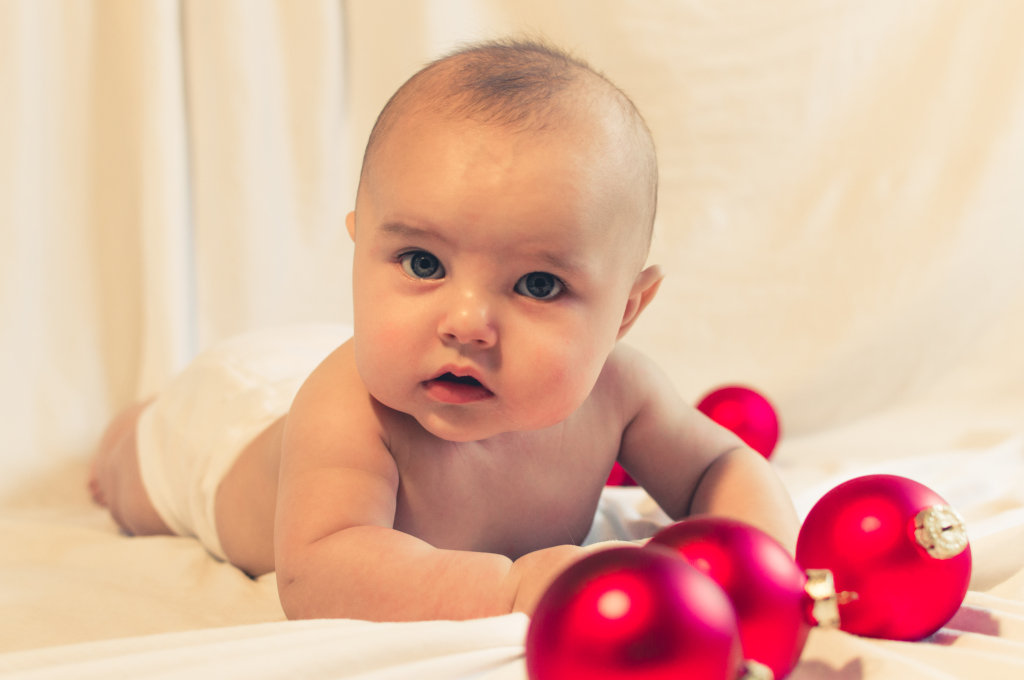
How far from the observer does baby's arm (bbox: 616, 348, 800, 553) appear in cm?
101

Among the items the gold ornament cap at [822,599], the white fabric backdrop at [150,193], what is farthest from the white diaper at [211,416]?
the gold ornament cap at [822,599]

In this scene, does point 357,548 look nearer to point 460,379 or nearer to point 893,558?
point 460,379

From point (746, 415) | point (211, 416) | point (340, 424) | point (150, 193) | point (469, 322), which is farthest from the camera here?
point (150, 193)

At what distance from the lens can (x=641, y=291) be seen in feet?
2.99

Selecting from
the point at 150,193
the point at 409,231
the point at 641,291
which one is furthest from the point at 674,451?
the point at 150,193

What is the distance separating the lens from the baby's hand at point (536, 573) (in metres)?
0.66

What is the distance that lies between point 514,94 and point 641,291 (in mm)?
252

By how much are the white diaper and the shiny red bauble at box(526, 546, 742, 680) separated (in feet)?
2.21

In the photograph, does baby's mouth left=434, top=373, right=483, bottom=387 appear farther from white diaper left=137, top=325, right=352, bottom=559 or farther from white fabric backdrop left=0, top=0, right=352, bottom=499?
Answer: white fabric backdrop left=0, top=0, right=352, bottom=499

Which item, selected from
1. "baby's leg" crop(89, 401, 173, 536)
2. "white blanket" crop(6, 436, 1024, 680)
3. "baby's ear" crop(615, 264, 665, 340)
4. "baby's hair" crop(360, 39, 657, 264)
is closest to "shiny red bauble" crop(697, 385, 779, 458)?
"white blanket" crop(6, 436, 1024, 680)

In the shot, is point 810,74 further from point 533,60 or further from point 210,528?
point 210,528

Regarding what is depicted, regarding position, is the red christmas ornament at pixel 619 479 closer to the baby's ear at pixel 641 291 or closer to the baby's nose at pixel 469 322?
the baby's ear at pixel 641 291

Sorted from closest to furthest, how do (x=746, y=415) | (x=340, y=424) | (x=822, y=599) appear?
(x=822, y=599) → (x=340, y=424) → (x=746, y=415)

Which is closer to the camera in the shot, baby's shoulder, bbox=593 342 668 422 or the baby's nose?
the baby's nose
